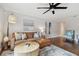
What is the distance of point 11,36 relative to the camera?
1.71 meters

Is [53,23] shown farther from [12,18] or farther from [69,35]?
[12,18]

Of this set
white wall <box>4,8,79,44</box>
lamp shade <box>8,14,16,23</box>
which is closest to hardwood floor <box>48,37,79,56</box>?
white wall <box>4,8,79,44</box>

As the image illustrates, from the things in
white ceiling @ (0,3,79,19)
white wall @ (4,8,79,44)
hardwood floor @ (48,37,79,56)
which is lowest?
hardwood floor @ (48,37,79,56)

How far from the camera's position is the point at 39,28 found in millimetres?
1738

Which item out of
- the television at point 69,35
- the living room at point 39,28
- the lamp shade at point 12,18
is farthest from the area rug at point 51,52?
the lamp shade at point 12,18

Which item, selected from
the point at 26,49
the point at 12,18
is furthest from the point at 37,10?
the point at 26,49

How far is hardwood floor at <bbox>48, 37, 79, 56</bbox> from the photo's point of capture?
1.70 m

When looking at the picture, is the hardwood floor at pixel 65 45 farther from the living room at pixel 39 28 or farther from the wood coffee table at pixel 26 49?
the wood coffee table at pixel 26 49

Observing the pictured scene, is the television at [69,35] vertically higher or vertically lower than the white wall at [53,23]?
lower

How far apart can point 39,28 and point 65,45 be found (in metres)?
0.46

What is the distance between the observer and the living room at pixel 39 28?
170cm

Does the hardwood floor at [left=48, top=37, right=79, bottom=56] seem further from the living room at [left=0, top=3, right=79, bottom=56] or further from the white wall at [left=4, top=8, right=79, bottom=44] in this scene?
the white wall at [left=4, top=8, right=79, bottom=44]

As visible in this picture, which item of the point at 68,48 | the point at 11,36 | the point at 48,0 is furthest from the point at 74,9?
the point at 11,36

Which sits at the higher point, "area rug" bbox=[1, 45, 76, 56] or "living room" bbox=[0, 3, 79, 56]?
"living room" bbox=[0, 3, 79, 56]
